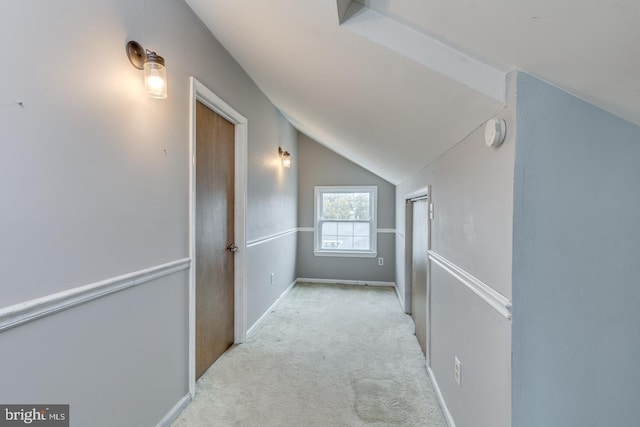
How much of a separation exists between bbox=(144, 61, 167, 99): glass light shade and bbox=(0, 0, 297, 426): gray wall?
65 mm

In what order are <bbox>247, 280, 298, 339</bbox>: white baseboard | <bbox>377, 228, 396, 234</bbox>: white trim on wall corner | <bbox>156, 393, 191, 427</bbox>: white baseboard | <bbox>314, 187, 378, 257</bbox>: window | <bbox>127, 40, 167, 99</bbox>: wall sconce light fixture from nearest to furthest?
<bbox>127, 40, 167, 99</bbox>: wall sconce light fixture → <bbox>156, 393, 191, 427</bbox>: white baseboard → <bbox>247, 280, 298, 339</bbox>: white baseboard → <bbox>377, 228, 396, 234</bbox>: white trim on wall corner → <bbox>314, 187, 378, 257</bbox>: window

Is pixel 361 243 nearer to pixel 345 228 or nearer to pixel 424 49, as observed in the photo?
pixel 345 228

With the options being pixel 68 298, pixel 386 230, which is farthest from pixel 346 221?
pixel 68 298

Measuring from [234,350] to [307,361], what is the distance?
27.0 inches

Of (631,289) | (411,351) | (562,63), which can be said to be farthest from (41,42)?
(411,351)

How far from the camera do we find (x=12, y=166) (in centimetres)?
100

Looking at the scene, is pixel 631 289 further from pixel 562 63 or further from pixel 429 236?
pixel 429 236

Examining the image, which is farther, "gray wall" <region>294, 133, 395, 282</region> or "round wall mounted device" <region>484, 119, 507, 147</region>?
"gray wall" <region>294, 133, 395, 282</region>

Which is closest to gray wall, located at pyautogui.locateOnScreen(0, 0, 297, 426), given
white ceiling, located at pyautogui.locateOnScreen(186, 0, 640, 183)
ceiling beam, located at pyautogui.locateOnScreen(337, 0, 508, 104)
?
white ceiling, located at pyautogui.locateOnScreen(186, 0, 640, 183)

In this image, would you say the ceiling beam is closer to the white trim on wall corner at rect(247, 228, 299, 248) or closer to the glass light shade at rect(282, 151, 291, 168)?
the white trim on wall corner at rect(247, 228, 299, 248)

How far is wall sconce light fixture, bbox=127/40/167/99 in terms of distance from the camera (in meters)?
1.49

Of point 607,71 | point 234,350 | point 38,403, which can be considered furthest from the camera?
point 234,350

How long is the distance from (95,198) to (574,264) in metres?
1.82

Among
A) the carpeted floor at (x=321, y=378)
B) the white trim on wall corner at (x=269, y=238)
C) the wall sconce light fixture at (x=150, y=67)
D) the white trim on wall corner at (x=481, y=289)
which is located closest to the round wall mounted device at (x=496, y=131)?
the white trim on wall corner at (x=481, y=289)
